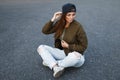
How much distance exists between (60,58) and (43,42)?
1.05 meters

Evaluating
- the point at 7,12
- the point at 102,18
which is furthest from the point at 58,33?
the point at 7,12

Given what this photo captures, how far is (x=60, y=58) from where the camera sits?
3150 millimetres

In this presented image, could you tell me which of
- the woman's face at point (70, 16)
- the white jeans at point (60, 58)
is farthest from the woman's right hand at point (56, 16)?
the white jeans at point (60, 58)

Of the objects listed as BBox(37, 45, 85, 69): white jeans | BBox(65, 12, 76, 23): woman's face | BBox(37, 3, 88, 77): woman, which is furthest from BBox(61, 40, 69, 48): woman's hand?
BBox(65, 12, 76, 23): woman's face

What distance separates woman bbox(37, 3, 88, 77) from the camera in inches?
112

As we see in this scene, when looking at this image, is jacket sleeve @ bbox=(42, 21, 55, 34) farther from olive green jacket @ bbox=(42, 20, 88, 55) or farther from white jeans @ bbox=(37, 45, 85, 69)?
white jeans @ bbox=(37, 45, 85, 69)

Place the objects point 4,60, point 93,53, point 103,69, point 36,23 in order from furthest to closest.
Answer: point 36,23 < point 93,53 < point 4,60 < point 103,69

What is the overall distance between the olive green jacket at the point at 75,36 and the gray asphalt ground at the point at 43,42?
0.33 metres

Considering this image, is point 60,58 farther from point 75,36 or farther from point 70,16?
point 70,16

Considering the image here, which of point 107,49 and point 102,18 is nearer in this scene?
point 107,49

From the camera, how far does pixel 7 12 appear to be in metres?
6.54

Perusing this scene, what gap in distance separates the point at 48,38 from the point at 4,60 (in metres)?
1.14

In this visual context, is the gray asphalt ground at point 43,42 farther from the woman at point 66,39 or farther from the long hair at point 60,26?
the long hair at point 60,26

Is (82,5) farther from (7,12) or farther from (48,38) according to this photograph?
(48,38)
